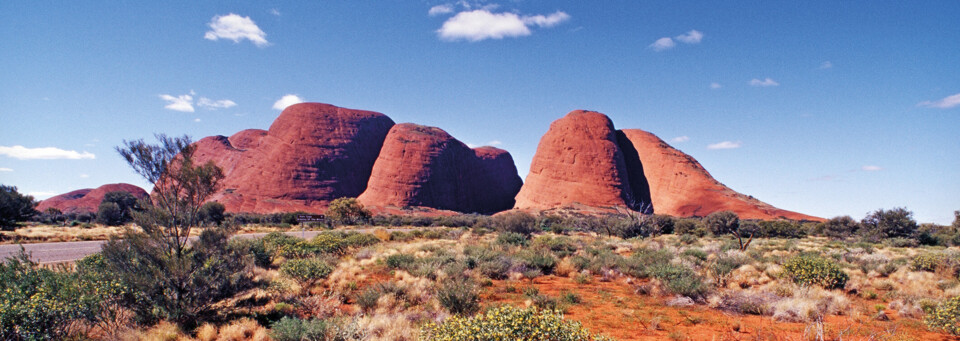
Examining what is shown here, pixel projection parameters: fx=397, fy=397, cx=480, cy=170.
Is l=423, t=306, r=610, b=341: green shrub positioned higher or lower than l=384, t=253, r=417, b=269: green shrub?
higher

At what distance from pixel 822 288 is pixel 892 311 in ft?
4.42

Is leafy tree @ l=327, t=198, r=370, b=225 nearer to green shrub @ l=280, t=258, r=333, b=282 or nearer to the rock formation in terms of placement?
the rock formation

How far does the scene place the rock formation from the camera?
204 feet

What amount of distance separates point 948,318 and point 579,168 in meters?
61.9

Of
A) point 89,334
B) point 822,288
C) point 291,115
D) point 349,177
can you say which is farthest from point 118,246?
point 291,115

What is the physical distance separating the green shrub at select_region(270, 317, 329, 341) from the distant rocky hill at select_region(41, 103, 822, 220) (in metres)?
57.7

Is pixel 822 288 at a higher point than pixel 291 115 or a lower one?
lower

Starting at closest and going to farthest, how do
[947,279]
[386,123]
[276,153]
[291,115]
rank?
[947,279] < [276,153] < [291,115] < [386,123]

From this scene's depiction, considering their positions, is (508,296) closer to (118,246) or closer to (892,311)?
(118,246)

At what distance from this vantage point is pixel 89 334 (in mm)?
5699

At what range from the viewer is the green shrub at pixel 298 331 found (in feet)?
17.4

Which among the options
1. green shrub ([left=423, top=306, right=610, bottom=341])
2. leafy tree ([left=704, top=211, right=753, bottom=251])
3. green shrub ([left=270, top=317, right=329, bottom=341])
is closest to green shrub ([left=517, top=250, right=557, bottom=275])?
green shrub ([left=270, top=317, right=329, bottom=341])

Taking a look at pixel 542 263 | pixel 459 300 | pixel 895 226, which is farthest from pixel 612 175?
A: pixel 459 300

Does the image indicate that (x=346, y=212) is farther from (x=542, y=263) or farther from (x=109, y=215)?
(x=542, y=263)
